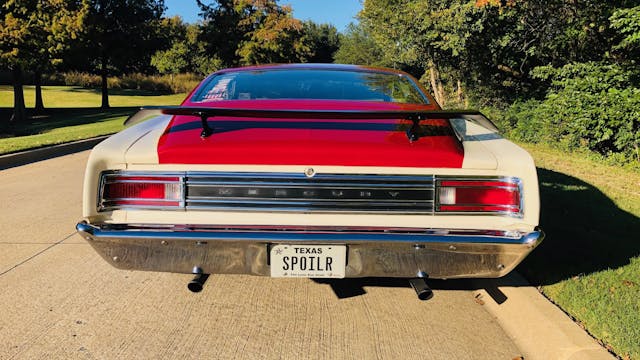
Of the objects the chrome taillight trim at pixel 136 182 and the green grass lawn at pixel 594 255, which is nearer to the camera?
the chrome taillight trim at pixel 136 182

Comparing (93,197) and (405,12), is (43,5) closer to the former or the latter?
(405,12)

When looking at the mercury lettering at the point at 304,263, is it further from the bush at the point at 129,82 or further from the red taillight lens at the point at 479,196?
the bush at the point at 129,82

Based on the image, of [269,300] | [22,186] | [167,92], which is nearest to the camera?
[269,300]

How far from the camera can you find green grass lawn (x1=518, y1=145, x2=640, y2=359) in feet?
10.5

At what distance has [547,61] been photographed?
15.4m

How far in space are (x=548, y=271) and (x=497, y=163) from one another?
5.28 feet

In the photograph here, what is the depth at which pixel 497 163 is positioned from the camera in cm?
289

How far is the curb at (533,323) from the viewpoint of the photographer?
9.48ft

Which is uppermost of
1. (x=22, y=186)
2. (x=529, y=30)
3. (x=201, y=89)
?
(x=529, y=30)

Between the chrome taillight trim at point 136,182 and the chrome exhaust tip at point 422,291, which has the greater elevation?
the chrome taillight trim at point 136,182

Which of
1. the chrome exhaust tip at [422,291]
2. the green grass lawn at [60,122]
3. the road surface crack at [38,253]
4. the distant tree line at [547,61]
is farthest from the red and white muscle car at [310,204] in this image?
the green grass lawn at [60,122]

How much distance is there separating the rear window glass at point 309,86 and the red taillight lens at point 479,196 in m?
1.14

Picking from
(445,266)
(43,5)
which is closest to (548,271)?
(445,266)

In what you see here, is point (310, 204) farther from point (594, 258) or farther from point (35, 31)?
point (35, 31)
